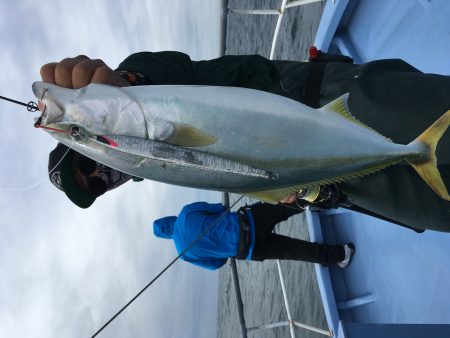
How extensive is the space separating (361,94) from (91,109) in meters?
1.42

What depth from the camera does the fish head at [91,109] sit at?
5.49 ft

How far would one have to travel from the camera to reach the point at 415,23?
150 inches

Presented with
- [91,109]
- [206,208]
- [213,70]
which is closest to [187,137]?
[91,109]

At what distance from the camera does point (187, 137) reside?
1726 millimetres

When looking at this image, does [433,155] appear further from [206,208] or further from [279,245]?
[279,245]

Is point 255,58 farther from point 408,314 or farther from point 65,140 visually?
point 408,314

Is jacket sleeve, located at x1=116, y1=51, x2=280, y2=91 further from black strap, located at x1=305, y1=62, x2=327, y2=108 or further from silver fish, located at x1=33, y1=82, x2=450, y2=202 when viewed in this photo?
silver fish, located at x1=33, y1=82, x2=450, y2=202

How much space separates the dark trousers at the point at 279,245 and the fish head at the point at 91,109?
312cm

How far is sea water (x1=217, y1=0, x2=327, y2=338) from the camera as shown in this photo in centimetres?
853

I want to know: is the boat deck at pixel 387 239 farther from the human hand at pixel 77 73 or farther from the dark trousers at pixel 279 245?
the human hand at pixel 77 73

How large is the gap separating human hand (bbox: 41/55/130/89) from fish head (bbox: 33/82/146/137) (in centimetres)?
9

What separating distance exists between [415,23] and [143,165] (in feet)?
10.7

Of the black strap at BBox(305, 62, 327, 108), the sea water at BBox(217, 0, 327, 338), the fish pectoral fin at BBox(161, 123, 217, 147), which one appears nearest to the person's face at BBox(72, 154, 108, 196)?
the fish pectoral fin at BBox(161, 123, 217, 147)

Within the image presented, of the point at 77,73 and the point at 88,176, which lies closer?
the point at 77,73
